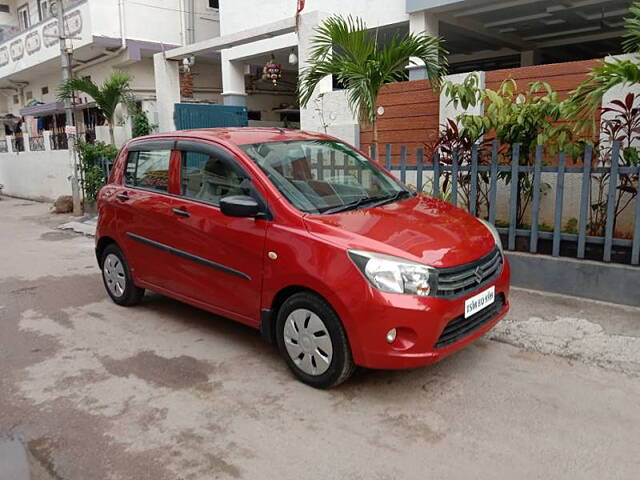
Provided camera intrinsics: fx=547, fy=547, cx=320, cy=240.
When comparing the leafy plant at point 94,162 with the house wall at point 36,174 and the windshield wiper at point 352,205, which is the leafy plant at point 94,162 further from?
the windshield wiper at point 352,205

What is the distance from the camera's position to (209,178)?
440 centimetres

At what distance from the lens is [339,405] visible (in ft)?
→ 11.4

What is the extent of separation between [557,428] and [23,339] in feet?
14.2

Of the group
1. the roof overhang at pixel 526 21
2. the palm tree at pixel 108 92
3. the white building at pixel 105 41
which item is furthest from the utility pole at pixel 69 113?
the roof overhang at pixel 526 21

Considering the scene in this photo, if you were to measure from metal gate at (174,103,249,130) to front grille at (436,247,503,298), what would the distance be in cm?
854

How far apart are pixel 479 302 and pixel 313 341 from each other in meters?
1.12

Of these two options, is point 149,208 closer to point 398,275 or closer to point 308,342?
point 308,342

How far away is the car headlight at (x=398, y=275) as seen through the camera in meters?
3.28

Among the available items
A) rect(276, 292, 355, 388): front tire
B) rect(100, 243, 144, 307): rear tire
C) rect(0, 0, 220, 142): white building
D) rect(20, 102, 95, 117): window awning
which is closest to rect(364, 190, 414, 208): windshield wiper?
rect(276, 292, 355, 388): front tire

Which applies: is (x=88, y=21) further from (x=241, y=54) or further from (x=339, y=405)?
(x=339, y=405)

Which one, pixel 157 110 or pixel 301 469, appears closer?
pixel 301 469

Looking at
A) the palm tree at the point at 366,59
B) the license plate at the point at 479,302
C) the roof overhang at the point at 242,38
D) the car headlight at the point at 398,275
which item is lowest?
the license plate at the point at 479,302

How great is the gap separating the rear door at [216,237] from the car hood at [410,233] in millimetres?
564

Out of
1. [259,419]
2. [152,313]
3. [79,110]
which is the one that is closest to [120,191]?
[152,313]
